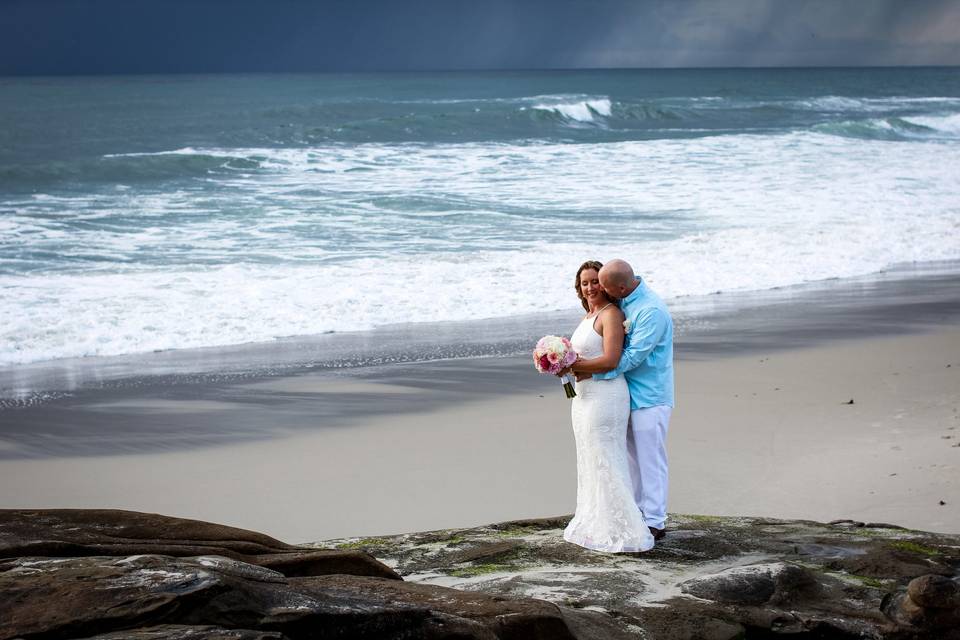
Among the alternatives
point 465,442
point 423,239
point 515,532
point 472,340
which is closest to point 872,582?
point 515,532

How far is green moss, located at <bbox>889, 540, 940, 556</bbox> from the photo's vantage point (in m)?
5.32

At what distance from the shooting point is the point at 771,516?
6703mm

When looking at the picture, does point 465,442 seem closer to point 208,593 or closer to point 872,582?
point 872,582

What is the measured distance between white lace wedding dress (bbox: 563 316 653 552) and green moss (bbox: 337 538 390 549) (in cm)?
96

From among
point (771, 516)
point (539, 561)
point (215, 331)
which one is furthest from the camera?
point (215, 331)

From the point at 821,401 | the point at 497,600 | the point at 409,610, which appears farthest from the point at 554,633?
the point at 821,401

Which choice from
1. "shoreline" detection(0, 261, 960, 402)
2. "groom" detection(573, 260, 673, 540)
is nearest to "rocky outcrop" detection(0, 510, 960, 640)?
"groom" detection(573, 260, 673, 540)

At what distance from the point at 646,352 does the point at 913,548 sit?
1.59m

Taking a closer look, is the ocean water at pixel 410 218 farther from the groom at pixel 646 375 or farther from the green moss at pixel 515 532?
the groom at pixel 646 375

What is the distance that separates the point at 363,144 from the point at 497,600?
116 ft

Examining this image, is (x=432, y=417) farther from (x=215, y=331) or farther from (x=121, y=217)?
(x=121, y=217)

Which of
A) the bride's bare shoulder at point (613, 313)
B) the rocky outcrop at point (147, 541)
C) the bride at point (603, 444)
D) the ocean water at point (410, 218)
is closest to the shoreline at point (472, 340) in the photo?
the ocean water at point (410, 218)

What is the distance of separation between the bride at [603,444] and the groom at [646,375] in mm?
60

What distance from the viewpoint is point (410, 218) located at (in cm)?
2095
